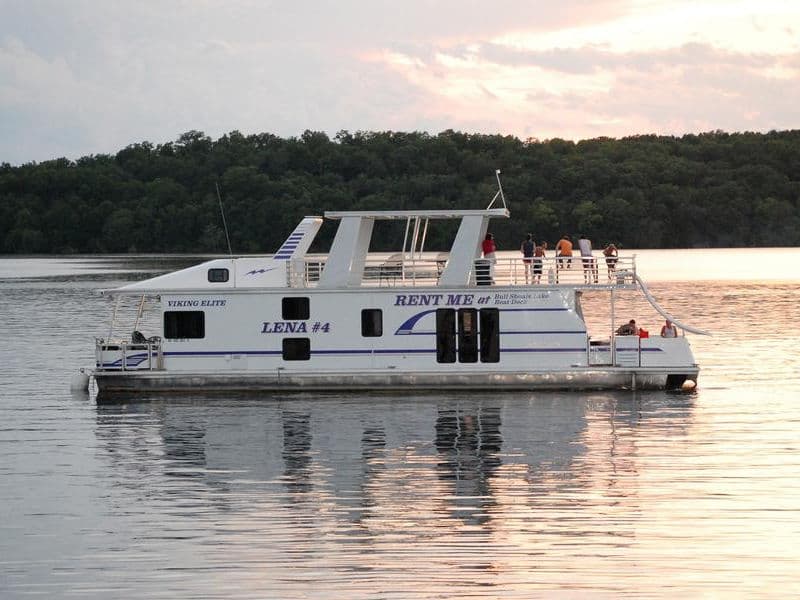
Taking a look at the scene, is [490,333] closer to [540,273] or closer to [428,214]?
[540,273]

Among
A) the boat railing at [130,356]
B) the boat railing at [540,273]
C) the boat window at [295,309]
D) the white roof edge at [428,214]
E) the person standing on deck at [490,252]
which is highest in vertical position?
the white roof edge at [428,214]

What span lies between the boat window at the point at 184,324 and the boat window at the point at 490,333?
7157mm

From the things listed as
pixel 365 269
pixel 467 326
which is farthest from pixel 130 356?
pixel 467 326

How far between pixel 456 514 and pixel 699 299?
71124 millimetres

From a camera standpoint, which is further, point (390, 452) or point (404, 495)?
point (390, 452)

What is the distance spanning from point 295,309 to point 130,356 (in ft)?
15.0

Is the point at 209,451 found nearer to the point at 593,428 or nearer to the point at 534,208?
the point at 593,428

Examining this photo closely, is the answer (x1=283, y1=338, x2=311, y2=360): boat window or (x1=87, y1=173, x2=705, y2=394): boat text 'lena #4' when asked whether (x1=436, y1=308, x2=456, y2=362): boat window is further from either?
(x1=283, y1=338, x2=311, y2=360): boat window

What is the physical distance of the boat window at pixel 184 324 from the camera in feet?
114

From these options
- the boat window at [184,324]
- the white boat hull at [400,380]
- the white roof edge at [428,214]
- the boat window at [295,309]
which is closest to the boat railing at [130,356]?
the white boat hull at [400,380]

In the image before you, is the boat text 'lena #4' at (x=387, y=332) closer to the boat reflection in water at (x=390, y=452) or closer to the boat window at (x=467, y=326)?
the boat window at (x=467, y=326)

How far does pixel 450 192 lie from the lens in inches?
6565

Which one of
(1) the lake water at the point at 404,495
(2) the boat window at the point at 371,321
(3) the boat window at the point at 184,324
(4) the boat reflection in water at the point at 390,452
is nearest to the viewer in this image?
(1) the lake water at the point at 404,495

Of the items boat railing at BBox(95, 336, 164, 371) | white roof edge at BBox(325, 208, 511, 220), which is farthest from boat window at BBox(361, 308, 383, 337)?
boat railing at BBox(95, 336, 164, 371)
